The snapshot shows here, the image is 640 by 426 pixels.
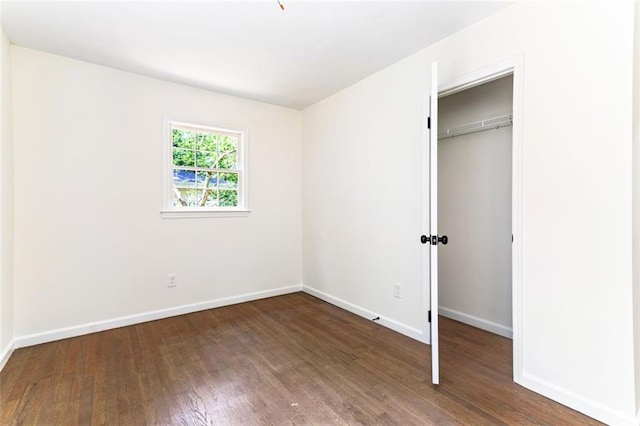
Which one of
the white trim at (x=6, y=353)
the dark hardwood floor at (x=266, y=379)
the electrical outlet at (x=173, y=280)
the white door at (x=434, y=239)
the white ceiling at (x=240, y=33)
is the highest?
the white ceiling at (x=240, y=33)

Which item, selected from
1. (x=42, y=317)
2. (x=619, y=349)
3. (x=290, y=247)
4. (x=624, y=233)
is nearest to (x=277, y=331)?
(x=290, y=247)

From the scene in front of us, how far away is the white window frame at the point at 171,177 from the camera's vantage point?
10.9ft

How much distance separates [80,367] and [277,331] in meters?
1.52

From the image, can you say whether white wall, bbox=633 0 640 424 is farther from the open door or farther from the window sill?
the window sill

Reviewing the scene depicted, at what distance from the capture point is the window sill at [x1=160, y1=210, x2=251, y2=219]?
3348 millimetres

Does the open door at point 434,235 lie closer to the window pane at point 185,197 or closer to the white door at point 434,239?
the white door at point 434,239

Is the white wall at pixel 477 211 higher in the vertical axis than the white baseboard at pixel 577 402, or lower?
higher

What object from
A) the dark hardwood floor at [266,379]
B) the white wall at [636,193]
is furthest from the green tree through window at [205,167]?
→ the white wall at [636,193]

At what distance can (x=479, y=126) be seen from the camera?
2.96 metres

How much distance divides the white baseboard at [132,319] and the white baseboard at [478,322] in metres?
2.04

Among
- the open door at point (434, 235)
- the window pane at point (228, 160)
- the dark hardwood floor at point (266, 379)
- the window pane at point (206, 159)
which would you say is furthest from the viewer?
the window pane at point (228, 160)

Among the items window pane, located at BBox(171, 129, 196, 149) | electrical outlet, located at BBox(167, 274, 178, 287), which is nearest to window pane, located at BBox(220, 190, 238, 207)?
window pane, located at BBox(171, 129, 196, 149)

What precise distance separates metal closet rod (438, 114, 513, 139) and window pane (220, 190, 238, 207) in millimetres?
2523

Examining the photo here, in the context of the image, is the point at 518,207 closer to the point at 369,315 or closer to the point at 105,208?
the point at 369,315
